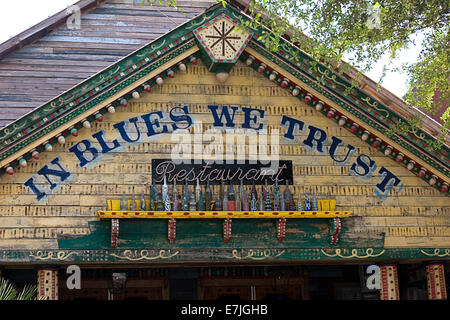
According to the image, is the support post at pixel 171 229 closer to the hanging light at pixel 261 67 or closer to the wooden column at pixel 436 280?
the hanging light at pixel 261 67

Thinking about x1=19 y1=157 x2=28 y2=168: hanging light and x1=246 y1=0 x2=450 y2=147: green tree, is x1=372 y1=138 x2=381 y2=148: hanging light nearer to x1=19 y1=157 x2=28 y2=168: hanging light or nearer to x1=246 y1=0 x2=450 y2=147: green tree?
x1=246 y1=0 x2=450 y2=147: green tree

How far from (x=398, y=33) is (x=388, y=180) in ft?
10.1

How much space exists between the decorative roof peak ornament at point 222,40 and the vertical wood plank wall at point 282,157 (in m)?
0.56

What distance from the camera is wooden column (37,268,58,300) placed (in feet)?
40.7

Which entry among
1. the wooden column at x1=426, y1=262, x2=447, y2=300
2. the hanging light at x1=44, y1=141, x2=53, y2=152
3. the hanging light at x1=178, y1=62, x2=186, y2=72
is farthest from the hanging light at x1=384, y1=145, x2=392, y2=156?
the hanging light at x1=44, y1=141, x2=53, y2=152

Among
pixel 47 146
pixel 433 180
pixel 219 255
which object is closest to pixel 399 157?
pixel 433 180

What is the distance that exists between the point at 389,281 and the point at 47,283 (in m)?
6.82

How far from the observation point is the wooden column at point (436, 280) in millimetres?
13469

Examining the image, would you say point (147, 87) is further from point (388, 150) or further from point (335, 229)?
point (388, 150)

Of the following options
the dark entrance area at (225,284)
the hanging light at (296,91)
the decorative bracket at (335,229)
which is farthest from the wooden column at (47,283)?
the hanging light at (296,91)

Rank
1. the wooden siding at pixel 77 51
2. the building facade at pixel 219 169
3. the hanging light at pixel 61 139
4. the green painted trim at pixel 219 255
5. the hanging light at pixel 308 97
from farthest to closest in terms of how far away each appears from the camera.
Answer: the wooden siding at pixel 77 51
the hanging light at pixel 308 97
the hanging light at pixel 61 139
the building facade at pixel 219 169
the green painted trim at pixel 219 255

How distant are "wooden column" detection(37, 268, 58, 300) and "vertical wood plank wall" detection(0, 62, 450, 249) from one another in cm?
96
